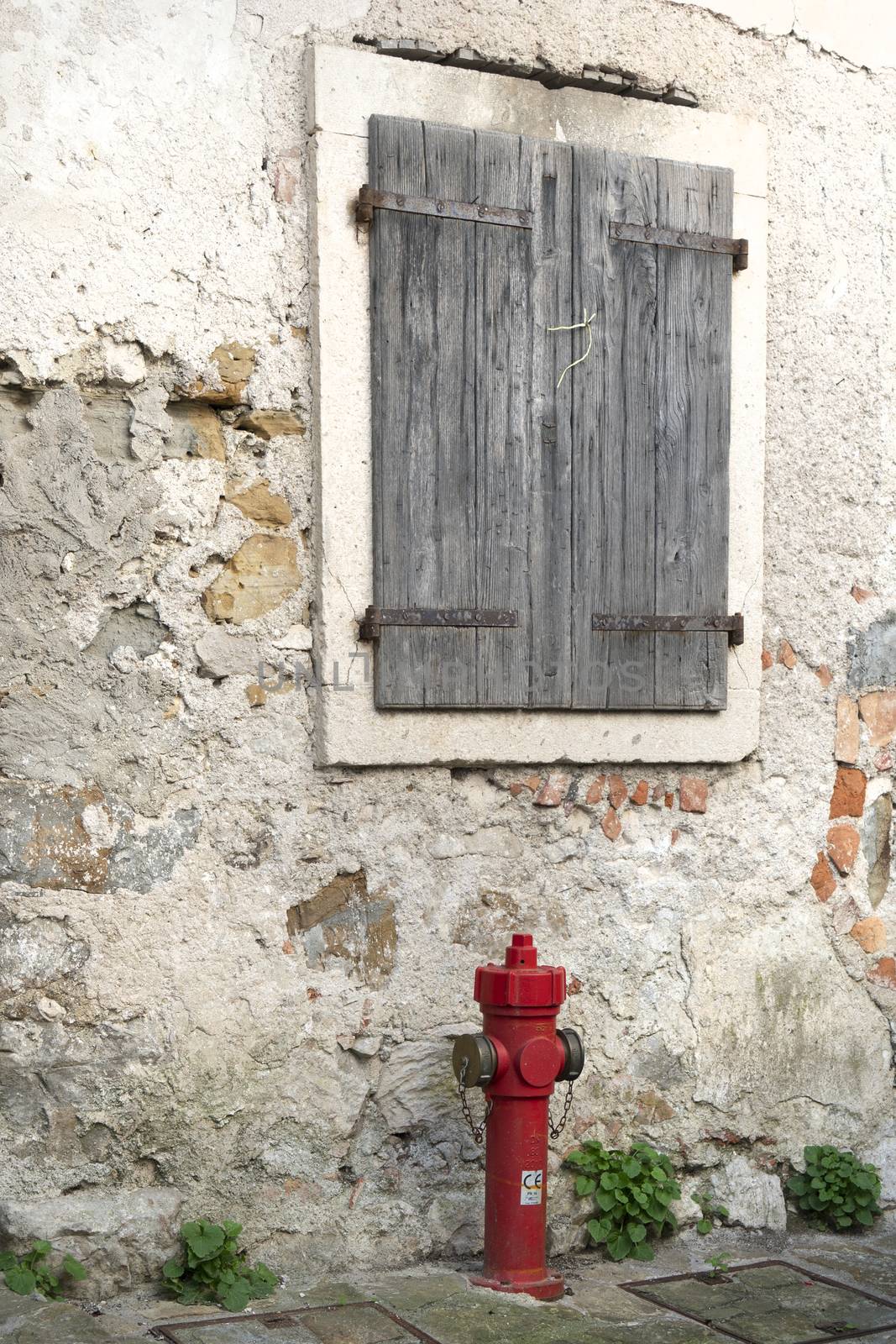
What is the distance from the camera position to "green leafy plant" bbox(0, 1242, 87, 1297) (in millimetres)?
3229

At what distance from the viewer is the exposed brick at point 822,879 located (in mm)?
4301

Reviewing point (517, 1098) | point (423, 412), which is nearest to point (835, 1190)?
point (517, 1098)

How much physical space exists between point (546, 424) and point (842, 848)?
1.55m

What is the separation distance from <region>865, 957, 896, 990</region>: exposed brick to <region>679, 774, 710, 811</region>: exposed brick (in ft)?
2.54

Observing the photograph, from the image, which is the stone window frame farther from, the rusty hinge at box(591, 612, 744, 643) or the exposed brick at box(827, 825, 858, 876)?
the exposed brick at box(827, 825, 858, 876)

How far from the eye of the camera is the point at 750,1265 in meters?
3.92

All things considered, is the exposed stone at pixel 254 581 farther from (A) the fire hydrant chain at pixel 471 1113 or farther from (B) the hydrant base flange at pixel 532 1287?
(B) the hydrant base flange at pixel 532 1287

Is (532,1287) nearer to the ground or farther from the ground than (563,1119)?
nearer to the ground

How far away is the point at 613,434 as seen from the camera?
4.00m

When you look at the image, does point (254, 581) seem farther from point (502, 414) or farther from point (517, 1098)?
point (517, 1098)

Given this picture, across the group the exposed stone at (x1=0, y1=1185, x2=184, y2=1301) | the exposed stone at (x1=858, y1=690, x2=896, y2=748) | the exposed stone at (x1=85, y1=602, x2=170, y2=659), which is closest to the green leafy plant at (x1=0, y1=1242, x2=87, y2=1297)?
the exposed stone at (x1=0, y1=1185, x2=184, y2=1301)

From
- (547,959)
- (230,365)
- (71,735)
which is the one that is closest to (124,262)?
(230,365)

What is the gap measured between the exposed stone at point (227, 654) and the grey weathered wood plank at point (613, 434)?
879 millimetres

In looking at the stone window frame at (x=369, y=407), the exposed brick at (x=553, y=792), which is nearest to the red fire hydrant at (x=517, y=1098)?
the exposed brick at (x=553, y=792)
